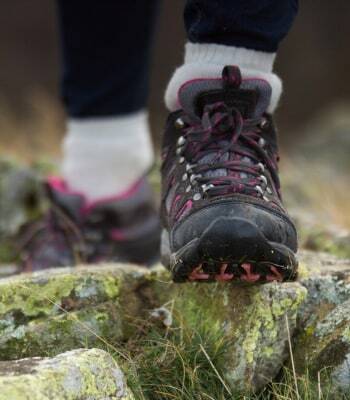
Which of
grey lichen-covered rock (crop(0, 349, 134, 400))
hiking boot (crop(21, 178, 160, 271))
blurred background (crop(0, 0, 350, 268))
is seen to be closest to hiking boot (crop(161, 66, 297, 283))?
grey lichen-covered rock (crop(0, 349, 134, 400))

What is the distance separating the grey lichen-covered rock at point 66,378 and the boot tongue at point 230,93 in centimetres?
59

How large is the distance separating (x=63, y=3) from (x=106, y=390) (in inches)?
55.9

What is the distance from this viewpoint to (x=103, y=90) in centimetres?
232

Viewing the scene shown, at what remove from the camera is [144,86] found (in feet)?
8.07

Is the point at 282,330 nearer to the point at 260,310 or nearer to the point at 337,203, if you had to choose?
the point at 260,310

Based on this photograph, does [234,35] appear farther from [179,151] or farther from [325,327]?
[325,327]

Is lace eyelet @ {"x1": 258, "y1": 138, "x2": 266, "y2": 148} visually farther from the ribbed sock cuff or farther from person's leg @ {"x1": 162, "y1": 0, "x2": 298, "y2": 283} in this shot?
the ribbed sock cuff

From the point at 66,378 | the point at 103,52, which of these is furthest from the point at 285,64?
the point at 66,378

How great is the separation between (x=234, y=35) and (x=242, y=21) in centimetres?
5

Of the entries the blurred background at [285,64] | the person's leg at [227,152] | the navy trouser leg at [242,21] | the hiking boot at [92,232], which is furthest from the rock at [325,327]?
the blurred background at [285,64]

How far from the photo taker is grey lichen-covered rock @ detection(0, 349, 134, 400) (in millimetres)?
1075

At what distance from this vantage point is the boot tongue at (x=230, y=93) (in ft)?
5.02

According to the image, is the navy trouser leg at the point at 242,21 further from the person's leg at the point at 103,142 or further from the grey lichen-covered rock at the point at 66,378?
the person's leg at the point at 103,142

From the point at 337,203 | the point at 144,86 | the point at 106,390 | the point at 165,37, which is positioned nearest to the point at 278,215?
the point at 106,390
